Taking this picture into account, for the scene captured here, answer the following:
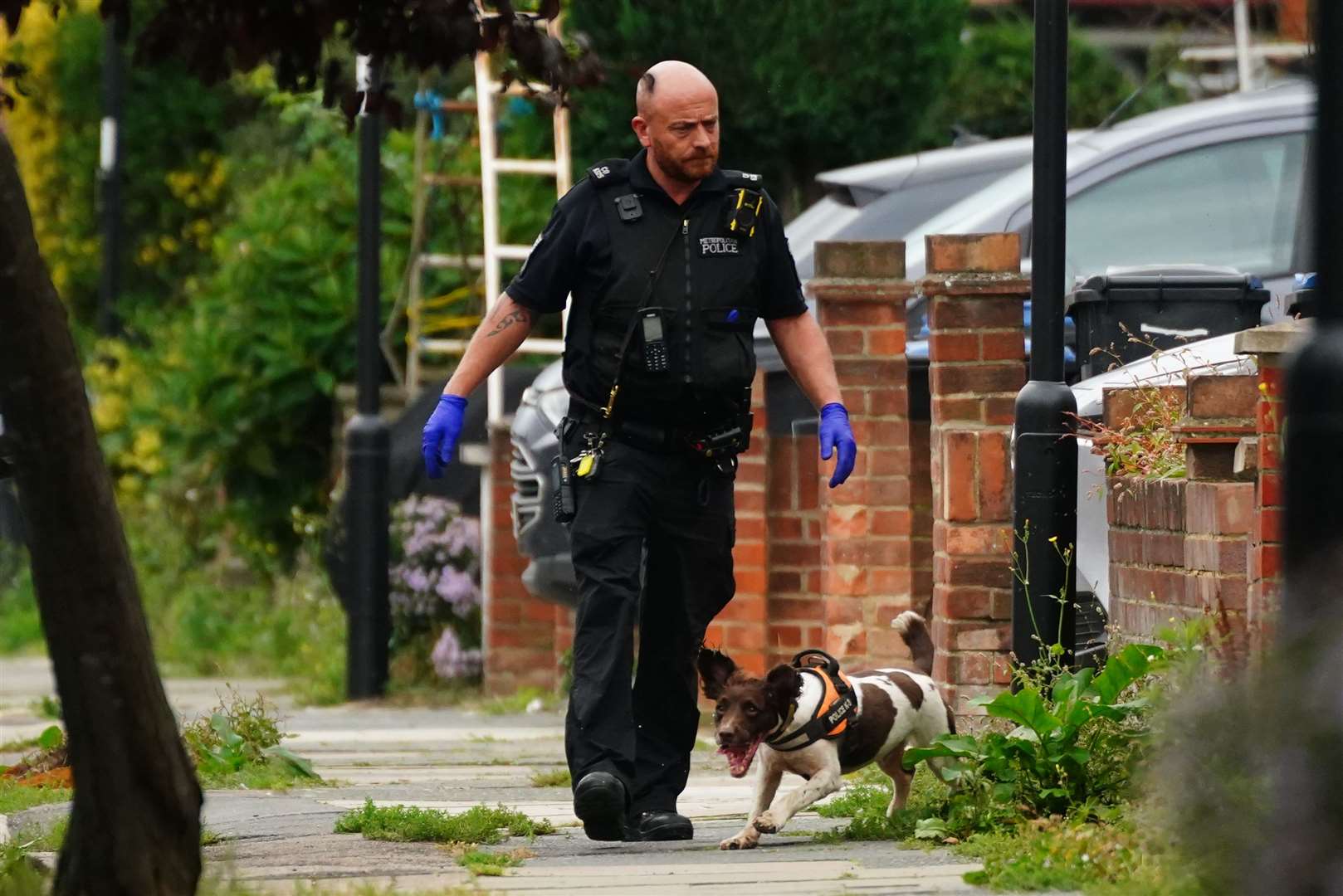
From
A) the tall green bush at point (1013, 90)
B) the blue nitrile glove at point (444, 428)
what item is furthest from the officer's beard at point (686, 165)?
the tall green bush at point (1013, 90)

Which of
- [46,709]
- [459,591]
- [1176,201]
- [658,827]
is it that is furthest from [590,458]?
[459,591]

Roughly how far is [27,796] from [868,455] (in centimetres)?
315

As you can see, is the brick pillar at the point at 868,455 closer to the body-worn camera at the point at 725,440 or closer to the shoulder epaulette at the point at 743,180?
the shoulder epaulette at the point at 743,180

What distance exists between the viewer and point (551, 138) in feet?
45.6

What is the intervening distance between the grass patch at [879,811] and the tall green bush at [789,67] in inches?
252

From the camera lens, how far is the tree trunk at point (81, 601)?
439 cm

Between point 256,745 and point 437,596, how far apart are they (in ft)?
14.1

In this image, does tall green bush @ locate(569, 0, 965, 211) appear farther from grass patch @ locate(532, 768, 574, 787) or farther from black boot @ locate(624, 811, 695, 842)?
black boot @ locate(624, 811, 695, 842)

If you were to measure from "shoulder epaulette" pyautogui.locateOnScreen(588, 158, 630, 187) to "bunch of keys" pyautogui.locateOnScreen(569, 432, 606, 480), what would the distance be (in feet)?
2.12

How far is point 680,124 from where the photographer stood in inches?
241

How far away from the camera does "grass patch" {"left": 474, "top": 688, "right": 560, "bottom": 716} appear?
11.1m

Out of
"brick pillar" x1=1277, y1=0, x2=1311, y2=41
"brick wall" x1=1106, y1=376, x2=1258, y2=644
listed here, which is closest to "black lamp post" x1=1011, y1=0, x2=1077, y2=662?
"brick wall" x1=1106, y1=376, x2=1258, y2=644

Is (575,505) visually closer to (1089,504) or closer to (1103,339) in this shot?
(1089,504)

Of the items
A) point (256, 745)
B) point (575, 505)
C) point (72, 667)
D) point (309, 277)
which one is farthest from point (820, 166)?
point (72, 667)
